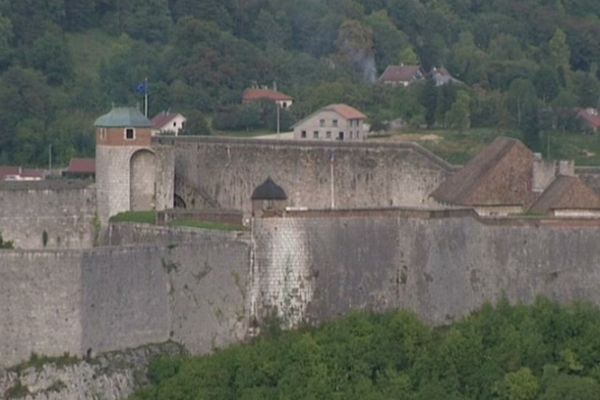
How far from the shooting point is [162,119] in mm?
76500

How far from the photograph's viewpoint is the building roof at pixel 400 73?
89625mm

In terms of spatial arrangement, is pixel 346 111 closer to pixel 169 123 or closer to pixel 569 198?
pixel 169 123

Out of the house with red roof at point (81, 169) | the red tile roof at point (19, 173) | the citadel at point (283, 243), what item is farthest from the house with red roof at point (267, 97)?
the citadel at point (283, 243)

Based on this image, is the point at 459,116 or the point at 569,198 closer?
the point at 569,198

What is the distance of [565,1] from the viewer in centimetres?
10338

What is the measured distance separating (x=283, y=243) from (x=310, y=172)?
522 cm

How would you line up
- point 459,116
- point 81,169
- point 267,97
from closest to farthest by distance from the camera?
point 81,169 → point 459,116 → point 267,97

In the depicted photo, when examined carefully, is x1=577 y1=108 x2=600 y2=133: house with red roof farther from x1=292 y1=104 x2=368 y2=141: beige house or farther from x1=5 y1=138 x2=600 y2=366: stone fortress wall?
x1=5 y1=138 x2=600 y2=366: stone fortress wall

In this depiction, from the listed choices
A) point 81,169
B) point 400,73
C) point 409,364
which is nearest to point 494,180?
point 409,364

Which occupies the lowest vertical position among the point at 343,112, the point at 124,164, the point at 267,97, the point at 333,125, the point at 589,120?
the point at 124,164

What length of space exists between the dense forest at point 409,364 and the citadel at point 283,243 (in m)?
1.17

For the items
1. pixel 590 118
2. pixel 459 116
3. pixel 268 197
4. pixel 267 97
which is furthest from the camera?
pixel 267 97

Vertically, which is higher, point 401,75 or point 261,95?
point 401,75

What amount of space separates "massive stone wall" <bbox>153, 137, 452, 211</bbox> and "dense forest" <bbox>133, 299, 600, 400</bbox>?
5.49 metres
